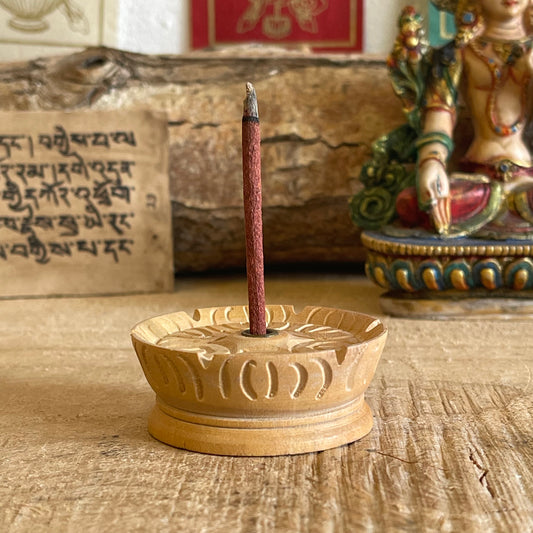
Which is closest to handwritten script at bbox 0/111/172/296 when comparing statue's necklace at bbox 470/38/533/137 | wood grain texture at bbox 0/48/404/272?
wood grain texture at bbox 0/48/404/272

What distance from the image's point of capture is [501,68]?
1.86 m

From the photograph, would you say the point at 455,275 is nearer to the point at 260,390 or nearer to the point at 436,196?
the point at 436,196

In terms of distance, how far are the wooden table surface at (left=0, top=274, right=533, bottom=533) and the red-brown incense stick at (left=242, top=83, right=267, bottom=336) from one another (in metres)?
0.17

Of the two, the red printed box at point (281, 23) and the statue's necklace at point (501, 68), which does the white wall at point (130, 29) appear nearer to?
the red printed box at point (281, 23)

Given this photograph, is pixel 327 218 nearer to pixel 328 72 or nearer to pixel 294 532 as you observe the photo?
pixel 328 72

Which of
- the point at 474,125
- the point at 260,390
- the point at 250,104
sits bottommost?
the point at 260,390

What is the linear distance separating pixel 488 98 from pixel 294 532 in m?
1.41

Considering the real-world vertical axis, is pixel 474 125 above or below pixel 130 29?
below

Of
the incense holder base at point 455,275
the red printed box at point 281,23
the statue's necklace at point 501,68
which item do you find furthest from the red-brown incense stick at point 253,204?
the red printed box at point 281,23

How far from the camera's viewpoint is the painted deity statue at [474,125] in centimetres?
177

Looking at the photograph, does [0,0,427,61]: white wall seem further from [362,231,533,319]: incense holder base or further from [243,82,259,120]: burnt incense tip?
[243,82,259,120]: burnt incense tip

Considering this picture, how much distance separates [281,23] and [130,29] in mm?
604

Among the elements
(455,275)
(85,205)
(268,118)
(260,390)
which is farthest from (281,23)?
(260,390)

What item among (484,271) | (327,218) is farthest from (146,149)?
(484,271)
